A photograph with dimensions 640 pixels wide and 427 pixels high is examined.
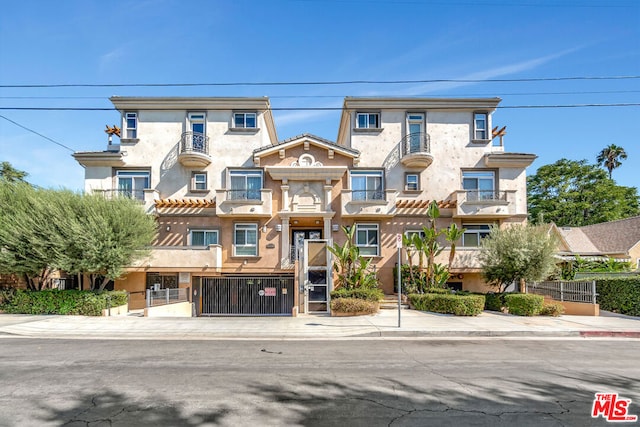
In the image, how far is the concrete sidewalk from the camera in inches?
484

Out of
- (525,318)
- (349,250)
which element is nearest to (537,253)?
(525,318)

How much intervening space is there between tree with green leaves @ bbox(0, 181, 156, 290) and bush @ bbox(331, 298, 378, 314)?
9.64 m

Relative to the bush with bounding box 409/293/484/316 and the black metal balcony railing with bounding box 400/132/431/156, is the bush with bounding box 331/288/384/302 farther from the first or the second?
the black metal balcony railing with bounding box 400/132/431/156

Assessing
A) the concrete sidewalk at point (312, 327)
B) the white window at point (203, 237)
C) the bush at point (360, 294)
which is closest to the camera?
the concrete sidewalk at point (312, 327)

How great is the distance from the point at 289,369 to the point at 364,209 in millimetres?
15079

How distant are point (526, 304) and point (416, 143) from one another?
11.4 metres

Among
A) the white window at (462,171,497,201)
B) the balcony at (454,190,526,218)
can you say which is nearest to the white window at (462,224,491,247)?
the balcony at (454,190,526,218)

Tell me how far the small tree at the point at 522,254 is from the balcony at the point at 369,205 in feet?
19.4

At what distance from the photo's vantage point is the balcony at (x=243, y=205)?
2203 cm

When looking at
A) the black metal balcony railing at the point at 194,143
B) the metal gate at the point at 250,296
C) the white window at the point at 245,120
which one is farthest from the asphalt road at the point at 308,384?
the white window at the point at 245,120

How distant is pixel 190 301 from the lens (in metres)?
21.3

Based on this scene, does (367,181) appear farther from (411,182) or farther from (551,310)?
(551,310)

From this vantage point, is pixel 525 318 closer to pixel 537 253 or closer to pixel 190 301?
pixel 537 253

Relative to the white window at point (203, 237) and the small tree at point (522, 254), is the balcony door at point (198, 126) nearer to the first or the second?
the white window at point (203, 237)
